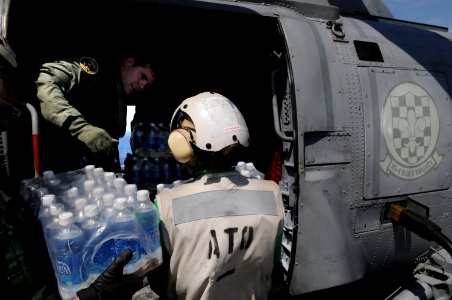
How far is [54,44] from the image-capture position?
438 centimetres

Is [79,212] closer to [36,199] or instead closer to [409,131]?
[36,199]

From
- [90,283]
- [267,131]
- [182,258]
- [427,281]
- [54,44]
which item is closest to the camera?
[90,283]

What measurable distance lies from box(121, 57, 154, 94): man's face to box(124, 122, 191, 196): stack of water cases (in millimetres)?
778

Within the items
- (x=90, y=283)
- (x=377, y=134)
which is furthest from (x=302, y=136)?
(x=90, y=283)

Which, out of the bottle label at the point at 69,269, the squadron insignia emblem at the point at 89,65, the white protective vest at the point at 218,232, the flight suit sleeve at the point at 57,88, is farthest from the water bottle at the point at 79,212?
the squadron insignia emblem at the point at 89,65

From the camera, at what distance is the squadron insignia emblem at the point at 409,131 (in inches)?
144

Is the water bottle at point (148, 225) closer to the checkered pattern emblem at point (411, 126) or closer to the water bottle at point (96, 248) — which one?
the water bottle at point (96, 248)

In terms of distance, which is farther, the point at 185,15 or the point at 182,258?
the point at 185,15

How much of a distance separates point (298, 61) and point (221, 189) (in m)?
1.73

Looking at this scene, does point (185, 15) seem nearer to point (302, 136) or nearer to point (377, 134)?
point (302, 136)

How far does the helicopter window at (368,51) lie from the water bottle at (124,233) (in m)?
3.07

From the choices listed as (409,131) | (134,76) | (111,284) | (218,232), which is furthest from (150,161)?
(409,131)

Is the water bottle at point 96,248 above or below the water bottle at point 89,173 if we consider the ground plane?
below

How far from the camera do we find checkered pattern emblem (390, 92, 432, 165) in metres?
3.67
